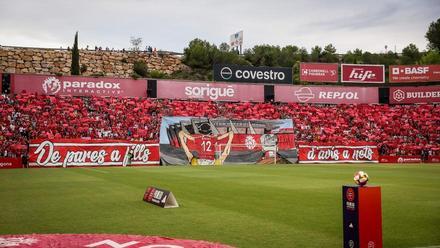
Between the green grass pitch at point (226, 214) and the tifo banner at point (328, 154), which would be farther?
the tifo banner at point (328, 154)

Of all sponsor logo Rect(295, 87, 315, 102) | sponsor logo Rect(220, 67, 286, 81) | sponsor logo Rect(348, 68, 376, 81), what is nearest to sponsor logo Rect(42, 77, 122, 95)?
sponsor logo Rect(220, 67, 286, 81)

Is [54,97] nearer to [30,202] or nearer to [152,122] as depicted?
[152,122]

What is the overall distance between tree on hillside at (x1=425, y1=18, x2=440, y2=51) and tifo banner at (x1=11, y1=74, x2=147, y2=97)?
91078mm

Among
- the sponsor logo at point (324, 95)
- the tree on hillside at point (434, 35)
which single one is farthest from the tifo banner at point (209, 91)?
the tree on hillside at point (434, 35)

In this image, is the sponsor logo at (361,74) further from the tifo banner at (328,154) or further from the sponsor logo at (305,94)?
the tifo banner at (328,154)

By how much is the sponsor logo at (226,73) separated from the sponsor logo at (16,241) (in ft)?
157

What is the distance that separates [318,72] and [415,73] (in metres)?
13.7

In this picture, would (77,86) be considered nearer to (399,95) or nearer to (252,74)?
(252,74)

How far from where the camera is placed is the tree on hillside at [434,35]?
117 meters

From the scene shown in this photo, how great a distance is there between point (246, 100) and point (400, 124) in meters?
18.0

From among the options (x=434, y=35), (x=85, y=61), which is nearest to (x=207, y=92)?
(x=85, y=61)

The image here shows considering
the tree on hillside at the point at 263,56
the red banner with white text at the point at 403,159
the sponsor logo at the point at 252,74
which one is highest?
the tree on hillside at the point at 263,56

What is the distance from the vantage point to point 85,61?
90.6 metres

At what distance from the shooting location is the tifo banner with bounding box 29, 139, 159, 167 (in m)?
35.6
